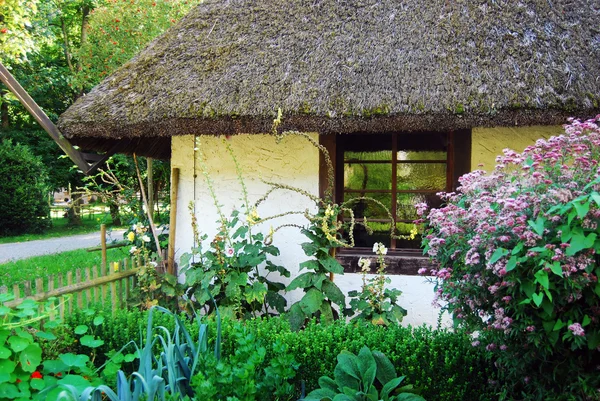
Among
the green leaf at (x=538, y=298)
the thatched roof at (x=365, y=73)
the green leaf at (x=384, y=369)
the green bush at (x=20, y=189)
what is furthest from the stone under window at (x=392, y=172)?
the green bush at (x=20, y=189)

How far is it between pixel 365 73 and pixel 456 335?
2352 millimetres

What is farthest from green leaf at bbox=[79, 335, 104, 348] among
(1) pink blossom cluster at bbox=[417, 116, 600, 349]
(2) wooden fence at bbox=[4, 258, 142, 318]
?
(1) pink blossom cluster at bbox=[417, 116, 600, 349]

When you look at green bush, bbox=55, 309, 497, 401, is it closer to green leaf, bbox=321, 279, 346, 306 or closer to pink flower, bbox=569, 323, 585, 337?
green leaf, bbox=321, 279, 346, 306

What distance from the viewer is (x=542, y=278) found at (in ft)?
5.43

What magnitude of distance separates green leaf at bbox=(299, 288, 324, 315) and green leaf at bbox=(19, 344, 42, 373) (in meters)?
1.78

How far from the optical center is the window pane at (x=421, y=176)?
4.71m

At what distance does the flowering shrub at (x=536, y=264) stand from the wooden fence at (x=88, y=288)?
275 cm

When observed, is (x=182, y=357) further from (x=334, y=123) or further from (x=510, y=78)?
(x=510, y=78)

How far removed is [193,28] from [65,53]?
12230 mm

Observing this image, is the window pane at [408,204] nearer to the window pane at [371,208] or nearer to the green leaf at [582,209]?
the window pane at [371,208]

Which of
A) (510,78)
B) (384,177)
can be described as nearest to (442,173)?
(384,177)

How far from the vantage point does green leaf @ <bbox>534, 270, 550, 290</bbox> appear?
1.63 metres

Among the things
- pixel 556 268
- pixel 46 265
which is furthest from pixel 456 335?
pixel 46 265

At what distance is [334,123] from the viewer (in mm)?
3756
